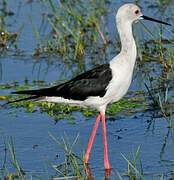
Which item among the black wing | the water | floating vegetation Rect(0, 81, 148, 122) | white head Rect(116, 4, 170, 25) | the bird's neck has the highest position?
white head Rect(116, 4, 170, 25)

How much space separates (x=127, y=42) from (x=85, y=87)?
23.8 inches

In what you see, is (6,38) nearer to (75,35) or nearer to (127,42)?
(75,35)

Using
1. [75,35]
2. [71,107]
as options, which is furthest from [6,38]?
[71,107]

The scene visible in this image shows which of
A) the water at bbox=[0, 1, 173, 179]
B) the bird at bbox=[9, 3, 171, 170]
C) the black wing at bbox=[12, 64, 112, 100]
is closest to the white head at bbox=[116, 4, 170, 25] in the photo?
A: the bird at bbox=[9, 3, 171, 170]

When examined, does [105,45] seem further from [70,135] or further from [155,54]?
[70,135]

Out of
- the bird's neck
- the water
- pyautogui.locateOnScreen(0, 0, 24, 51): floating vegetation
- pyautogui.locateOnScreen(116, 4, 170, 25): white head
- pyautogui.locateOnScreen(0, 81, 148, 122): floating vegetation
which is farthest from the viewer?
pyautogui.locateOnScreen(0, 0, 24, 51): floating vegetation

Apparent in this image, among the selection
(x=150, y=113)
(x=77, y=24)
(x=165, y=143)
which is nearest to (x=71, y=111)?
(x=150, y=113)

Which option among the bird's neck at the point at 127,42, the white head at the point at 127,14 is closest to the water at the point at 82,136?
the bird's neck at the point at 127,42

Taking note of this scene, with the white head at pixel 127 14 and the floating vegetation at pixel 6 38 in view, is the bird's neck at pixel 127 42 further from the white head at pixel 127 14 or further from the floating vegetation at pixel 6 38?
the floating vegetation at pixel 6 38

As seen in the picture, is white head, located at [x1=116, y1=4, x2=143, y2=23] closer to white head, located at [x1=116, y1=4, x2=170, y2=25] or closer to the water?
white head, located at [x1=116, y1=4, x2=170, y2=25]

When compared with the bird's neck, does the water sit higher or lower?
lower

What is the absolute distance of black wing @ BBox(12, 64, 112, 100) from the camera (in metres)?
5.18

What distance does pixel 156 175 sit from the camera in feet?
15.4

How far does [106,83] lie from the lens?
5148 millimetres
